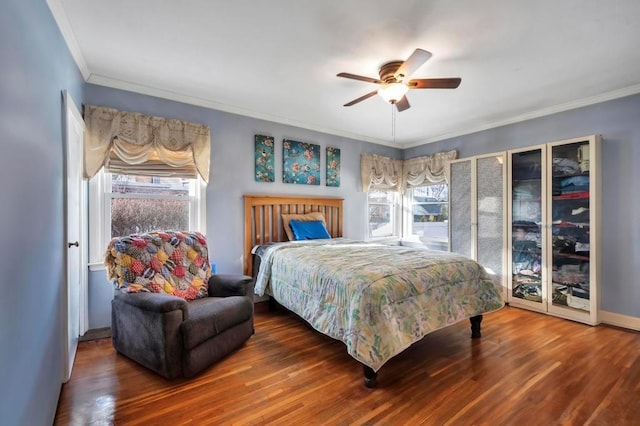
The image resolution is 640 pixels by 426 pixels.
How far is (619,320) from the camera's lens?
3.00 m

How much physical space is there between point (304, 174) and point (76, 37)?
106 inches

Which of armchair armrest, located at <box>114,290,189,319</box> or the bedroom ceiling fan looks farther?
the bedroom ceiling fan

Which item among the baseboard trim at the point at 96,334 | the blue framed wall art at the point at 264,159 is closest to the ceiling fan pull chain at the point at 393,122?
the blue framed wall art at the point at 264,159

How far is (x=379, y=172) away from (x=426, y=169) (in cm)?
78

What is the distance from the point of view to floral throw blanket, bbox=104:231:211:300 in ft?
7.57

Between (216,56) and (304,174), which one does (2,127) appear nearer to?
(216,56)

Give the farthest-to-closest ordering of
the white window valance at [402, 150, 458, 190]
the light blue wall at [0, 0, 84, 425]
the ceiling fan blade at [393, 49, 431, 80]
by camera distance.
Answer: the white window valance at [402, 150, 458, 190] → the ceiling fan blade at [393, 49, 431, 80] → the light blue wall at [0, 0, 84, 425]

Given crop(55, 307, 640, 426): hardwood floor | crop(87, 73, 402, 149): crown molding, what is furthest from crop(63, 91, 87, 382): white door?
crop(87, 73, 402, 149): crown molding

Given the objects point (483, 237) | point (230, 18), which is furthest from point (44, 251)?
point (483, 237)

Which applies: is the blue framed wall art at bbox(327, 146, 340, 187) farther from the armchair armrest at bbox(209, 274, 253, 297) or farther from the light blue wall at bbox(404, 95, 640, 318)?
the light blue wall at bbox(404, 95, 640, 318)

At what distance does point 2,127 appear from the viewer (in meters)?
1.05

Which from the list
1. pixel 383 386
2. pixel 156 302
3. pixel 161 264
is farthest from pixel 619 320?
pixel 161 264

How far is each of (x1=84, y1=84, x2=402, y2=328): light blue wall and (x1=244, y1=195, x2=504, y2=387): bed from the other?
496 mm

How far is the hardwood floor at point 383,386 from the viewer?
1664mm
